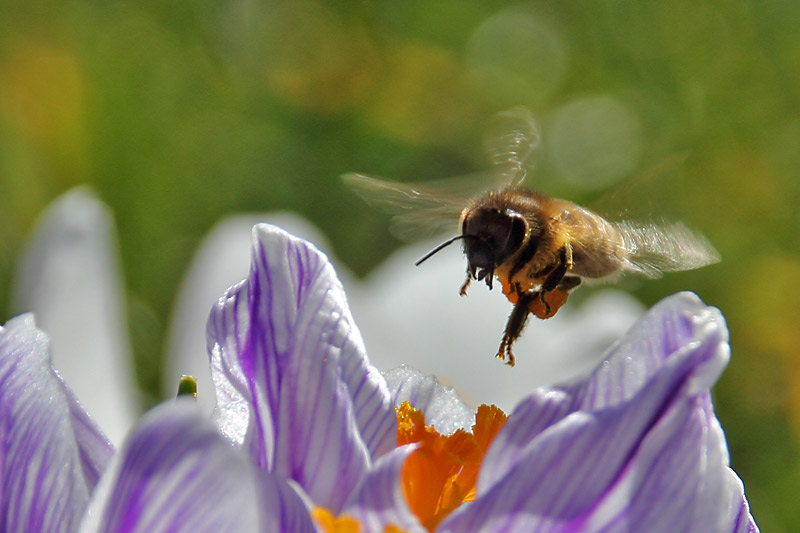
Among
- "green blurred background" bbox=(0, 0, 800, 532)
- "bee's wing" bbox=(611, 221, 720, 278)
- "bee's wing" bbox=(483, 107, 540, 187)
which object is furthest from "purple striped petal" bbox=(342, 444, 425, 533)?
"green blurred background" bbox=(0, 0, 800, 532)

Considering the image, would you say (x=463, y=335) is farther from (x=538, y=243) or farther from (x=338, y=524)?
(x=338, y=524)

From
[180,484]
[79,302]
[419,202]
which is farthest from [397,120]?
[180,484]

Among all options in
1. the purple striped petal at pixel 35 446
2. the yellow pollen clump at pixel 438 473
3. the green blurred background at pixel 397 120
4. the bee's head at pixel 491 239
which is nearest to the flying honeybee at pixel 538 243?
the bee's head at pixel 491 239

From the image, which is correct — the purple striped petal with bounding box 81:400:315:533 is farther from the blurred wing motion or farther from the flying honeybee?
the blurred wing motion

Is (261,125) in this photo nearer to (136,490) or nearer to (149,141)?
(149,141)

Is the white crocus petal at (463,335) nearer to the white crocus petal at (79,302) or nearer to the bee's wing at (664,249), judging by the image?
the white crocus petal at (79,302)
